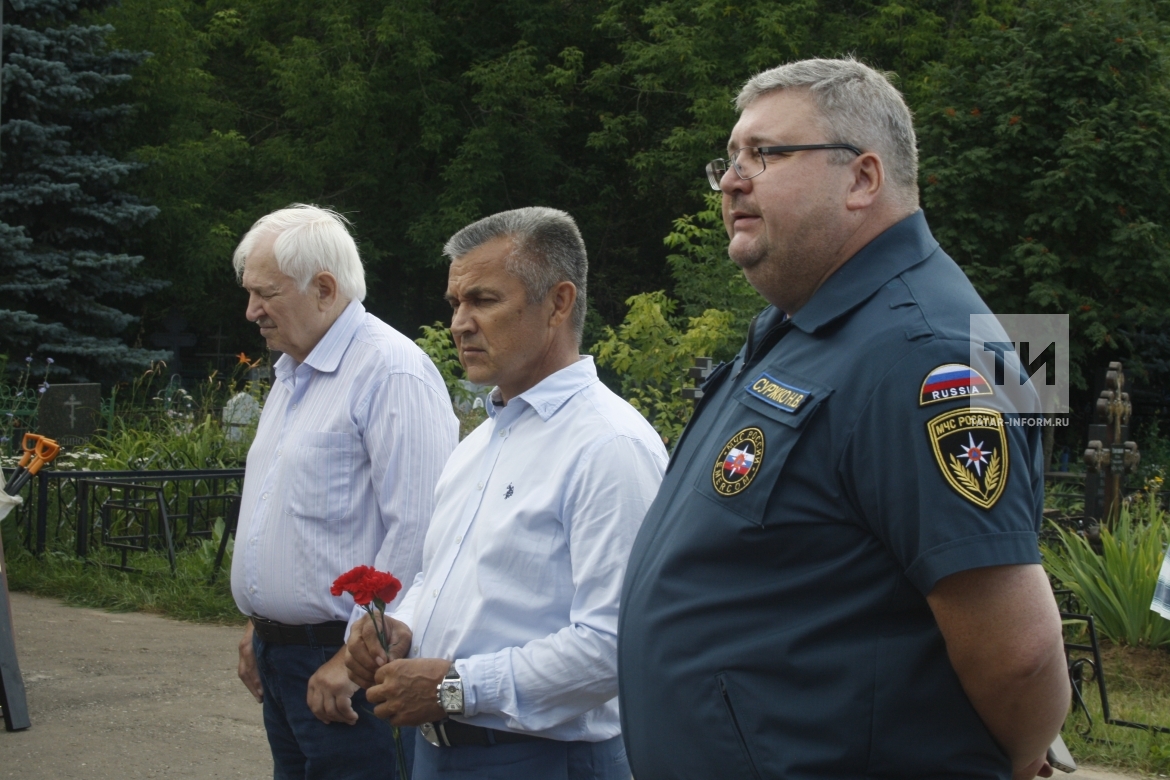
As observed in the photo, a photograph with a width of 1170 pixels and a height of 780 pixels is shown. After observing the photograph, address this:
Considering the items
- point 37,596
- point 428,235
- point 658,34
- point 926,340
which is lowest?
point 37,596

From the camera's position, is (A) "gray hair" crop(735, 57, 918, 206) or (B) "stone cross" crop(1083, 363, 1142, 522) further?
(B) "stone cross" crop(1083, 363, 1142, 522)

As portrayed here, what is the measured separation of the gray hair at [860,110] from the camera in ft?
6.26

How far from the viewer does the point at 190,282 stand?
68.4 ft

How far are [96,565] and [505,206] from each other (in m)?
16.3

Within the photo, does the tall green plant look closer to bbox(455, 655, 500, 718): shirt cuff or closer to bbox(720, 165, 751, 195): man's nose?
bbox(455, 655, 500, 718): shirt cuff

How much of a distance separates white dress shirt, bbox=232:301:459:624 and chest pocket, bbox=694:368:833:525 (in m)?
1.41

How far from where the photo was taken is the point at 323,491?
3160 millimetres

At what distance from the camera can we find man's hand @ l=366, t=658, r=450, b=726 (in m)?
2.41

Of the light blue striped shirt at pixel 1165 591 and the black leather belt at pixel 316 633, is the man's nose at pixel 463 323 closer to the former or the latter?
the black leather belt at pixel 316 633

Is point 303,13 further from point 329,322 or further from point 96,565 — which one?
point 329,322

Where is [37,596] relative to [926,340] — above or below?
below

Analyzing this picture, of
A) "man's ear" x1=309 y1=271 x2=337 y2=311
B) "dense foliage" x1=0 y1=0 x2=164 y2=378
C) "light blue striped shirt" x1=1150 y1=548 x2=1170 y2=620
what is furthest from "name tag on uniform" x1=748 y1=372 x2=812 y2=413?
"dense foliage" x1=0 y1=0 x2=164 y2=378

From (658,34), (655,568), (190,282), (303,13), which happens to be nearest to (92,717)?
(655,568)

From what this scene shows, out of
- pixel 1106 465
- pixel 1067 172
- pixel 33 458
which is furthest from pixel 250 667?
pixel 1067 172
